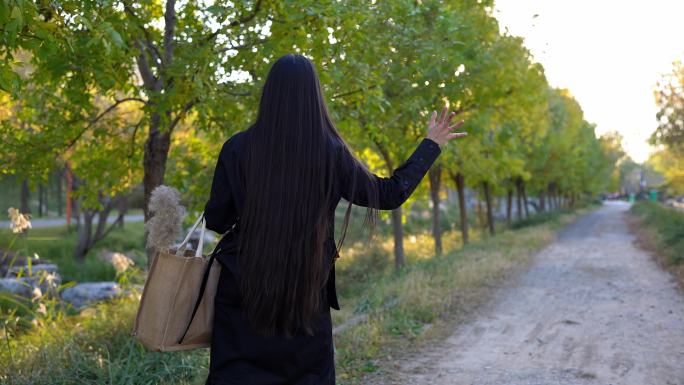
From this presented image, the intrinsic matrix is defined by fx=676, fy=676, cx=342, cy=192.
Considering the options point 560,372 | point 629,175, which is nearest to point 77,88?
point 560,372

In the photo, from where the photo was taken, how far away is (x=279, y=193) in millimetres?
2426

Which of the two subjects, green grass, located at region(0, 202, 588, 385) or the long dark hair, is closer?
the long dark hair

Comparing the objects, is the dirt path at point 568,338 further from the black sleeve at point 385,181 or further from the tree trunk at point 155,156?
the black sleeve at point 385,181

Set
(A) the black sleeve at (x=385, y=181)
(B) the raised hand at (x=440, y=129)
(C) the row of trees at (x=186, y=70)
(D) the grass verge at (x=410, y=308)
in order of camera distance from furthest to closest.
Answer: (D) the grass verge at (x=410, y=308)
(C) the row of trees at (x=186, y=70)
(B) the raised hand at (x=440, y=129)
(A) the black sleeve at (x=385, y=181)

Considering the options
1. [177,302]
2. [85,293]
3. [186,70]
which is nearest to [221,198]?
[177,302]

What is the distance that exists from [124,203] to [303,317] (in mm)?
19990

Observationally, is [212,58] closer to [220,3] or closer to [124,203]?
[220,3]

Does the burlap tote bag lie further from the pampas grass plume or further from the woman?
the pampas grass plume

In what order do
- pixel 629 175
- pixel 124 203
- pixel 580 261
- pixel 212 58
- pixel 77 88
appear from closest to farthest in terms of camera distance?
pixel 212 58, pixel 77 88, pixel 580 261, pixel 124 203, pixel 629 175

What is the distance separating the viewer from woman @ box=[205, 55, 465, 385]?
243 centimetres

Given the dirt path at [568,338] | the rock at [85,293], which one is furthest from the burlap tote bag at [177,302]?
the rock at [85,293]

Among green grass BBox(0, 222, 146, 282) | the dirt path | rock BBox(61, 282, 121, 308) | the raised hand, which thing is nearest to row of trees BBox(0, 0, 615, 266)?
the raised hand

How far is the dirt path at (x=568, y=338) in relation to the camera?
5.85 meters

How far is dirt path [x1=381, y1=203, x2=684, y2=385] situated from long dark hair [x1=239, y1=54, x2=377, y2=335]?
11.9ft
